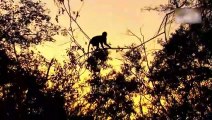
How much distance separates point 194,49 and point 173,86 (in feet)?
18.1

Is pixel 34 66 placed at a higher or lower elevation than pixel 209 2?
higher

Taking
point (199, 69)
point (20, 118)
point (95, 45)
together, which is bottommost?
point (95, 45)

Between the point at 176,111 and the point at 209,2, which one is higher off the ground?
the point at 176,111

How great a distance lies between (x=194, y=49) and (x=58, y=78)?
10.3m

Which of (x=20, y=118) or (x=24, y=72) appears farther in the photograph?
(x=20, y=118)

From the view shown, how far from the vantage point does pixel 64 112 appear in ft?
110

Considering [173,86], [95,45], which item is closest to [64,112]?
[173,86]

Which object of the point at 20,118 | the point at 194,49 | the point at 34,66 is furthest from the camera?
the point at 20,118

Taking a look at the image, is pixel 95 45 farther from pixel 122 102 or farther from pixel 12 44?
pixel 122 102

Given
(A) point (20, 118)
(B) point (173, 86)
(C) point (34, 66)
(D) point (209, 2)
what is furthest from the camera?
(B) point (173, 86)

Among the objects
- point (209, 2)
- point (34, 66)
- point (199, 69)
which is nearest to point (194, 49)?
point (199, 69)

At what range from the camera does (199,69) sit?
30156 mm

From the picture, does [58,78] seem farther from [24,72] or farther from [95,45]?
[95,45]

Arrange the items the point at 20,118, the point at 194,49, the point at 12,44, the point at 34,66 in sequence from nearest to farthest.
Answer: the point at 12,44 < the point at 34,66 < the point at 194,49 < the point at 20,118
